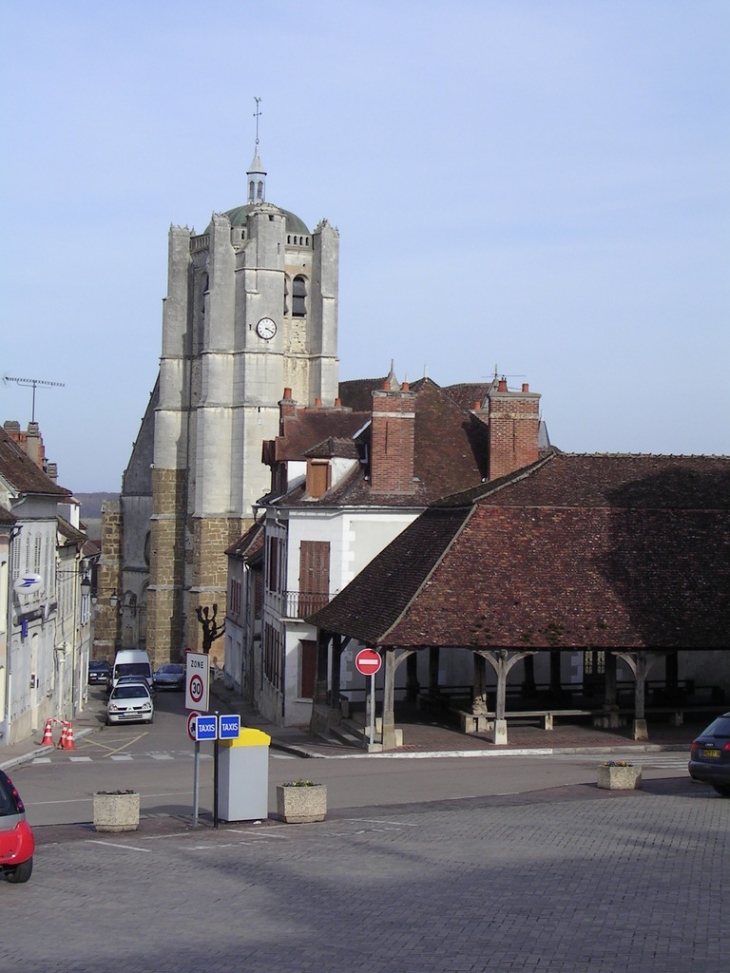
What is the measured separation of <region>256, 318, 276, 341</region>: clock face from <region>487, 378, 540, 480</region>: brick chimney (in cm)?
4581

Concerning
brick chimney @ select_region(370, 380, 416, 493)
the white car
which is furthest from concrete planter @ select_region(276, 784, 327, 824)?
the white car

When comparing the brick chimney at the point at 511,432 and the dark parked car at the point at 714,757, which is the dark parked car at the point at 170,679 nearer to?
the brick chimney at the point at 511,432

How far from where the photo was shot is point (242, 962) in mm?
10977

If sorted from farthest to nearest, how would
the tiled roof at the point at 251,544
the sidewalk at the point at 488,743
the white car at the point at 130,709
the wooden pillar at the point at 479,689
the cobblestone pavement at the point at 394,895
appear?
1. the tiled roof at the point at 251,544
2. the white car at the point at 130,709
3. the wooden pillar at the point at 479,689
4. the sidewalk at the point at 488,743
5. the cobblestone pavement at the point at 394,895

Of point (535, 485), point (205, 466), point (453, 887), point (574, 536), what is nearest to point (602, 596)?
point (574, 536)

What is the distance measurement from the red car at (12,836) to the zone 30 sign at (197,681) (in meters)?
4.61

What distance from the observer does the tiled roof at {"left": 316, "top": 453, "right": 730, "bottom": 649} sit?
28016 mm

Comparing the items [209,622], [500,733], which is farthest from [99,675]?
[500,733]

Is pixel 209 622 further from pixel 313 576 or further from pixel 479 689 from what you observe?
pixel 479 689

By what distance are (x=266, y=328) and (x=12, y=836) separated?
2757 inches

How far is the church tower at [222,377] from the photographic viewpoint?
81.6 metres

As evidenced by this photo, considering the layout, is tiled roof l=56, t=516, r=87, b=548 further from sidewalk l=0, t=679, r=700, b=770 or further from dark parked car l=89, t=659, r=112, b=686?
dark parked car l=89, t=659, r=112, b=686

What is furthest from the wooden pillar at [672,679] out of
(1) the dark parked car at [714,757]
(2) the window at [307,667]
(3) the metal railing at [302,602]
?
(1) the dark parked car at [714,757]

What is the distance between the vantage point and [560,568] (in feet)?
97.7
